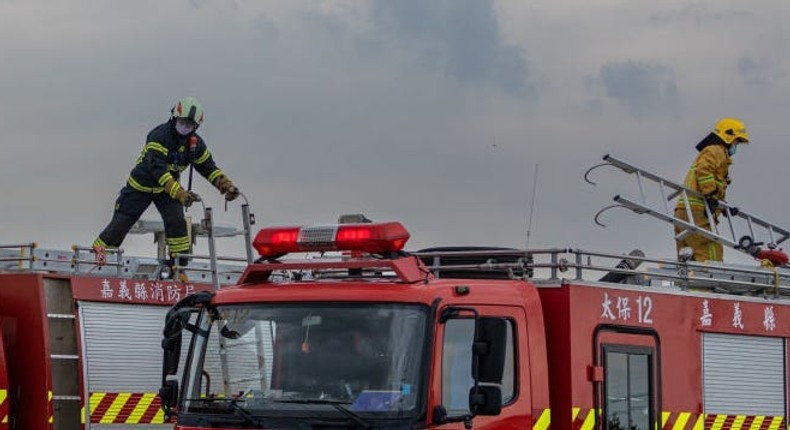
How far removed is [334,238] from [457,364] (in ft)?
4.12

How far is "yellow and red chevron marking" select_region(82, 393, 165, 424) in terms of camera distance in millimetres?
10680

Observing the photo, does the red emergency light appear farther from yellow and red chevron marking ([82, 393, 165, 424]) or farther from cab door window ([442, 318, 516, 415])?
yellow and red chevron marking ([82, 393, 165, 424])

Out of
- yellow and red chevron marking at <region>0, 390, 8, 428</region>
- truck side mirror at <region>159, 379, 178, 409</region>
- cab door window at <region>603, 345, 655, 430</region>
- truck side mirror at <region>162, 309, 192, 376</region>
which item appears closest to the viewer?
truck side mirror at <region>162, 309, 192, 376</region>

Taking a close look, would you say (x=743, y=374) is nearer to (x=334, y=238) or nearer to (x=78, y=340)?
(x=334, y=238)

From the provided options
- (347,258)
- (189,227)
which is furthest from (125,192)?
(347,258)

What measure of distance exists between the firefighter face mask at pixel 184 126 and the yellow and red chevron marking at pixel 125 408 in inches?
105

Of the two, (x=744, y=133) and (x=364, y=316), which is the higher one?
(x=744, y=133)

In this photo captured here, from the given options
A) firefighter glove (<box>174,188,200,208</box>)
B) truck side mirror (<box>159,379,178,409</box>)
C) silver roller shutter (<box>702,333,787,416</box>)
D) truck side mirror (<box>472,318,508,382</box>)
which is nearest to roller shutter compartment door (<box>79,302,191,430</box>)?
firefighter glove (<box>174,188,200,208</box>)

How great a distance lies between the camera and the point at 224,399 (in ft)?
26.5

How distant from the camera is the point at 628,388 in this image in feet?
29.9

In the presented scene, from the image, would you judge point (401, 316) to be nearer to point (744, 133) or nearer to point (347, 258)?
point (347, 258)

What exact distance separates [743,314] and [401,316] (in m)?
3.59

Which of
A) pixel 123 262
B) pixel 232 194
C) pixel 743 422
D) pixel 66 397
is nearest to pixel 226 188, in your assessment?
pixel 232 194

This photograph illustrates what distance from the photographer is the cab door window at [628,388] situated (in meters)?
8.94
